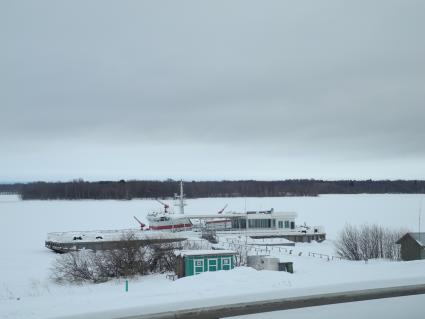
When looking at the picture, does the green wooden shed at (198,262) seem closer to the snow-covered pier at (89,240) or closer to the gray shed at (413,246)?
the snow-covered pier at (89,240)

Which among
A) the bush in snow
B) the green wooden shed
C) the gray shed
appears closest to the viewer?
the green wooden shed

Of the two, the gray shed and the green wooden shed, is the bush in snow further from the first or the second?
the green wooden shed

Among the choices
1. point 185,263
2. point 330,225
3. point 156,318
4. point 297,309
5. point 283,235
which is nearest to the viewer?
point 156,318

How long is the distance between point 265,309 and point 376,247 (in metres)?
24.1

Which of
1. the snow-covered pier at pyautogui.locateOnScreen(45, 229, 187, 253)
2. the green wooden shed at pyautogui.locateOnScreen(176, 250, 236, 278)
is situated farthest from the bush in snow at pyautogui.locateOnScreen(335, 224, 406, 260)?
the snow-covered pier at pyautogui.locateOnScreen(45, 229, 187, 253)

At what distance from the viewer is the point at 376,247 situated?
107ft

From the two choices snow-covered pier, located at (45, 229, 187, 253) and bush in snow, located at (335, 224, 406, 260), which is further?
snow-covered pier, located at (45, 229, 187, 253)

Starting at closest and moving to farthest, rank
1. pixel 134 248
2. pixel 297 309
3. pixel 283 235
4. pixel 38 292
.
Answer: pixel 297 309
pixel 38 292
pixel 134 248
pixel 283 235

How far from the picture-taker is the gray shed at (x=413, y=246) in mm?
28375

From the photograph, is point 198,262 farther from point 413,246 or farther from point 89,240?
point 89,240

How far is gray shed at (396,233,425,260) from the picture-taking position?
1117 inches

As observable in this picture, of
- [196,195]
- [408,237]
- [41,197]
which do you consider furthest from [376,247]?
[41,197]

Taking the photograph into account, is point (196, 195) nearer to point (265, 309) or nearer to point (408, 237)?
point (408, 237)

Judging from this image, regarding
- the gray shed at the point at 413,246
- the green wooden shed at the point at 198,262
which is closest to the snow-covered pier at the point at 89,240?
the green wooden shed at the point at 198,262
